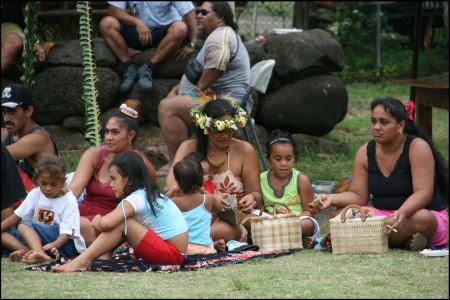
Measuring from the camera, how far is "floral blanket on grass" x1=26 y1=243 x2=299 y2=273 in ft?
20.3

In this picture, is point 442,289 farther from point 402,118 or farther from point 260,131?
point 260,131

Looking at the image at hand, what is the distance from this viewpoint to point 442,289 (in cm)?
543

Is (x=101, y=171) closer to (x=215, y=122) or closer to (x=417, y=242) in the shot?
(x=215, y=122)

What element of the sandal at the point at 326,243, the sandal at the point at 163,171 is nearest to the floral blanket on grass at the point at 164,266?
the sandal at the point at 326,243

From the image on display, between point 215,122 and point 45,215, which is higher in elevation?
point 215,122

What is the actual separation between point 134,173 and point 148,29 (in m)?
4.11

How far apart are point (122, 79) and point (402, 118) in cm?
436

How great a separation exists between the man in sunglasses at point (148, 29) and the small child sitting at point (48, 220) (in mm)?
3758

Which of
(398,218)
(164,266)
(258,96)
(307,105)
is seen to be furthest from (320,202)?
(258,96)

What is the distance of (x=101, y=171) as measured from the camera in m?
7.20

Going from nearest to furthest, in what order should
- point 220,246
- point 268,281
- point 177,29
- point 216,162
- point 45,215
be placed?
point 268,281 → point 45,215 → point 220,246 → point 216,162 → point 177,29

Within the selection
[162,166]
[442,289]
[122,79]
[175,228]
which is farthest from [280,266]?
[122,79]

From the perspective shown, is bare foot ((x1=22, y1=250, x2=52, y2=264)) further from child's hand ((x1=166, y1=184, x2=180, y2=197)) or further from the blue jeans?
child's hand ((x1=166, y1=184, x2=180, y2=197))

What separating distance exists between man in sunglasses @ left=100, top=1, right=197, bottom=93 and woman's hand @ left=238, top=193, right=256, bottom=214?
319cm
